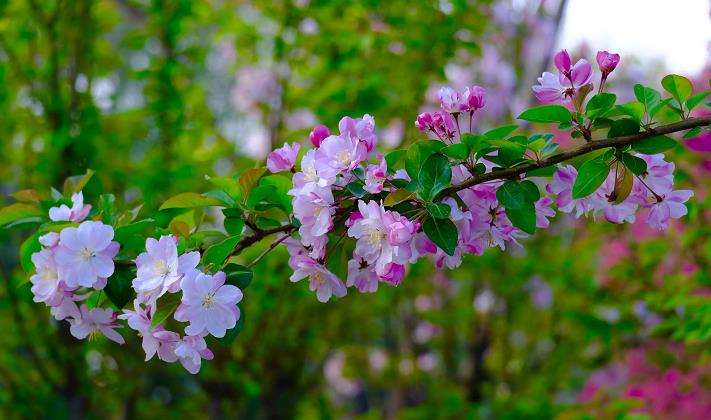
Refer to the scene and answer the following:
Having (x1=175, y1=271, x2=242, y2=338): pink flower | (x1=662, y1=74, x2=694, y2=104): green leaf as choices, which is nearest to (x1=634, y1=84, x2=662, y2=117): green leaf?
(x1=662, y1=74, x2=694, y2=104): green leaf

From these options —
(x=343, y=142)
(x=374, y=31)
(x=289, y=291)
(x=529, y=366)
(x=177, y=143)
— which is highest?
(x=343, y=142)

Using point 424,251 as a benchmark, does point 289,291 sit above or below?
below

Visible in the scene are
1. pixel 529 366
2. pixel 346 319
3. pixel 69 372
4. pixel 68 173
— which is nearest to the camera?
pixel 68 173

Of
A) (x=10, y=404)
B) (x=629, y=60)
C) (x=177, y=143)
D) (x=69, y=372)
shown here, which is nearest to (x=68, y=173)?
(x=177, y=143)

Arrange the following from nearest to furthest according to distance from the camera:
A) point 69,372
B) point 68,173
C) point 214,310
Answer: point 214,310 → point 68,173 → point 69,372

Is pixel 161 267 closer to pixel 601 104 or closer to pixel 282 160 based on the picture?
pixel 282 160

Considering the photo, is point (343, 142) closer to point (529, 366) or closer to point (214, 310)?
point (214, 310)
